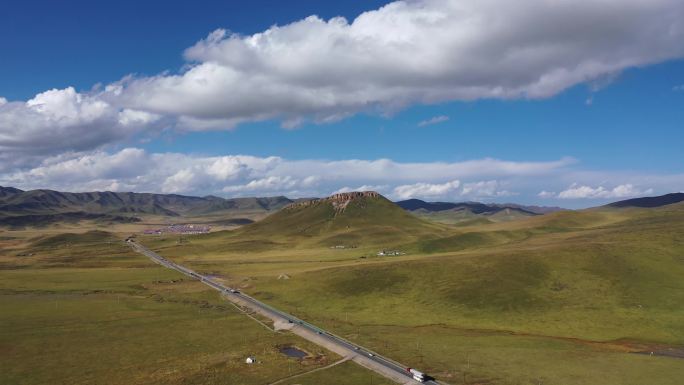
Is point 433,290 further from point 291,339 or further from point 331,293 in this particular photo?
point 291,339

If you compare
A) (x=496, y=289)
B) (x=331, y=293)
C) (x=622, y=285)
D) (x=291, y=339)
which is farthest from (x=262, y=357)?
(x=622, y=285)

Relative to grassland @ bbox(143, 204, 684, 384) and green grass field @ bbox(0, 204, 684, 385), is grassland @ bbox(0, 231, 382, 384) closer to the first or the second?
green grass field @ bbox(0, 204, 684, 385)

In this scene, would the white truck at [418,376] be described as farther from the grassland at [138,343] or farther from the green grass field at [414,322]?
the grassland at [138,343]

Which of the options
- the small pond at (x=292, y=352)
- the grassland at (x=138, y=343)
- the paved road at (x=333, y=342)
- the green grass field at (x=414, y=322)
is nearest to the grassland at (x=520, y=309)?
the green grass field at (x=414, y=322)

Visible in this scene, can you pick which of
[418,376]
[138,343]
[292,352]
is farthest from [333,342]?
[138,343]

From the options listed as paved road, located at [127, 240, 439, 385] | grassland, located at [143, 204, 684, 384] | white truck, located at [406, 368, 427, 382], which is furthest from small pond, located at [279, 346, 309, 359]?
white truck, located at [406, 368, 427, 382]
